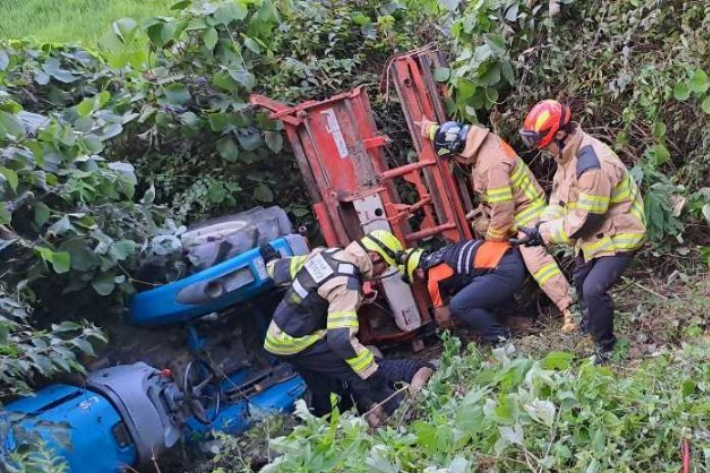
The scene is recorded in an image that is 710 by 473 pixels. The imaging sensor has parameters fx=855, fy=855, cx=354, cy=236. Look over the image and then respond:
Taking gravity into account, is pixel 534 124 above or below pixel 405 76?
below

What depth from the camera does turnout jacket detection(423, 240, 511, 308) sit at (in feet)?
19.0

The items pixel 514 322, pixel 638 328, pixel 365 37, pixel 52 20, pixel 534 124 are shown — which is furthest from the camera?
pixel 52 20

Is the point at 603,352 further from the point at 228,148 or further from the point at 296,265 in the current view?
the point at 228,148

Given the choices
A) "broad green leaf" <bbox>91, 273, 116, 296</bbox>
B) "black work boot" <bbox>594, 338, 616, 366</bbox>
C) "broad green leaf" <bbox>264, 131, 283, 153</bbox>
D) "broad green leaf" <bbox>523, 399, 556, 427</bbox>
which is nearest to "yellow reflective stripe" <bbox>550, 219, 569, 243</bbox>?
"black work boot" <bbox>594, 338, 616, 366</bbox>

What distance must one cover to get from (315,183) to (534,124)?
73.4 inches

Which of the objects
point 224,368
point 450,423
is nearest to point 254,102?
point 224,368

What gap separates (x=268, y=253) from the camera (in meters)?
5.38

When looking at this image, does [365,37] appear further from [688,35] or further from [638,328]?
[638,328]

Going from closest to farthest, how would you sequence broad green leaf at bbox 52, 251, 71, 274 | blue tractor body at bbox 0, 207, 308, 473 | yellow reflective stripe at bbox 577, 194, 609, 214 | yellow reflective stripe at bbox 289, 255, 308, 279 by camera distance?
blue tractor body at bbox 0, 207, 308, 473
broad green leaf at bbox 52, 251, 71, 274
yellow reflective stripe at bbox 577, 194, 609, 214
yellow reflective stripe at bbox 289, 255, 308, 279

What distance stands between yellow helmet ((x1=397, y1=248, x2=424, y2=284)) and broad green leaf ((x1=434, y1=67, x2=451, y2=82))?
1378mm

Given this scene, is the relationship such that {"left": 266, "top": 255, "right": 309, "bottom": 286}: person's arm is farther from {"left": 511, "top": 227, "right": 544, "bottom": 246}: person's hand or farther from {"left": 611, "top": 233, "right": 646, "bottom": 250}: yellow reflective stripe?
{"left": 611, "top": 233, "right": 646, "bottom": 250}: yellow reflective stripe

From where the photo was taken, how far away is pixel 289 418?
5.25m

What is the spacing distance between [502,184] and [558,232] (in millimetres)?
904

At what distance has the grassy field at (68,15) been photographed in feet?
30.1
